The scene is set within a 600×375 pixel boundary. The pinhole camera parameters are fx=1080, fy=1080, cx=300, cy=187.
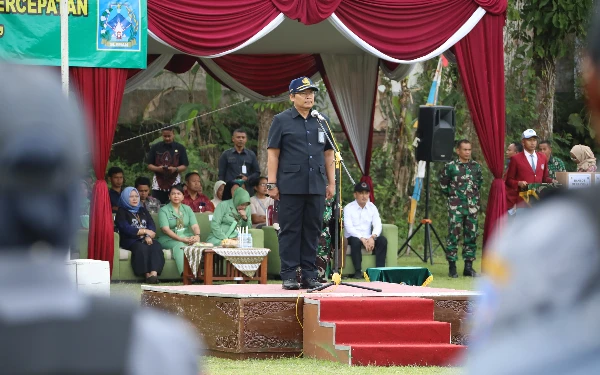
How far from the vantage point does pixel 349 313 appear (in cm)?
696

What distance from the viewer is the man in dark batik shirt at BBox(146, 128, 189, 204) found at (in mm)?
13555

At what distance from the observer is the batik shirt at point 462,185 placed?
1209 cm

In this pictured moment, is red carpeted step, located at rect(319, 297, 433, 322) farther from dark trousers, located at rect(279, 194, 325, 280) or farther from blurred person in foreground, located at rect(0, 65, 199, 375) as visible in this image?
blurred person in foreground, located at rect(0, 65, 199, 375)

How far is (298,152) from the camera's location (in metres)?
7.74

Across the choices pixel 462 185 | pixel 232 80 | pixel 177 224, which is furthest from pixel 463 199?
pixel 232 80

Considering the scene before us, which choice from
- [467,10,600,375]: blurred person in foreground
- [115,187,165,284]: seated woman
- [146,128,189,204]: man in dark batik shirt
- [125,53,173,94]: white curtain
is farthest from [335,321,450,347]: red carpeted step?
[125,53,173,94]: white curtain

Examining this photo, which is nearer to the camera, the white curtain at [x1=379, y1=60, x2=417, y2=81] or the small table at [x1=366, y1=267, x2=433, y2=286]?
the small table at [x1=366, y1=267, x2=433, y2=286]

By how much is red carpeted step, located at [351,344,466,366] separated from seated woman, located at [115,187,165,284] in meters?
5.08

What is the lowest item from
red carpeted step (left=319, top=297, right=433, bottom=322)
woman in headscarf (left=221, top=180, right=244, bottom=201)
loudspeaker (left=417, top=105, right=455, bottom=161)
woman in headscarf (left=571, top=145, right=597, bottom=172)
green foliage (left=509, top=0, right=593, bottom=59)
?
red carpeted step (left=319, top=297, right=433, bottom=322)

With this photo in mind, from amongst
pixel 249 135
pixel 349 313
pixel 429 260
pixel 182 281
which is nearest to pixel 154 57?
pixel 182 281

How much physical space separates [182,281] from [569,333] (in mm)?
10897

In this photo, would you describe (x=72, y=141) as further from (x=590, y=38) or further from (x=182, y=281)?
(x=182, y=281)

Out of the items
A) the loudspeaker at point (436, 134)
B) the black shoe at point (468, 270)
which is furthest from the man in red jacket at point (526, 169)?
the loudspeaker at point (436, 134)

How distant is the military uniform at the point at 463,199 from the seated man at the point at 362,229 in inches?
30.9
